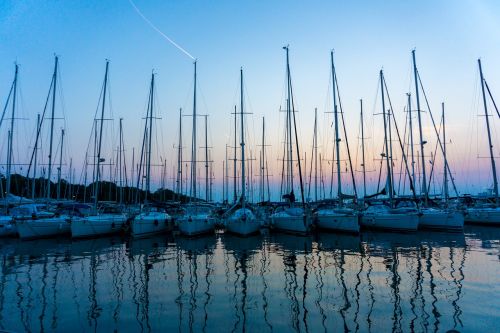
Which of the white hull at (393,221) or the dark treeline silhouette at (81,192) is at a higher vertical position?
the dark treeline silhouette at (81,192)

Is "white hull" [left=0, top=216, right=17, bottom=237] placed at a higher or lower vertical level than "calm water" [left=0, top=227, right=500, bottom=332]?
higher

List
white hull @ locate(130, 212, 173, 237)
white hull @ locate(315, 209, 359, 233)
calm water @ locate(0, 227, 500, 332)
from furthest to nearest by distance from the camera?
white hull @ locate(315, 209, 359, 233), white hull @ locate(130, 212, 173, 237), calm water @ locate(0, 227, 500, 332)

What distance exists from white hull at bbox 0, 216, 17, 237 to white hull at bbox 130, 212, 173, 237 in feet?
32.5

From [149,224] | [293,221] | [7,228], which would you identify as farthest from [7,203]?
[293,221]

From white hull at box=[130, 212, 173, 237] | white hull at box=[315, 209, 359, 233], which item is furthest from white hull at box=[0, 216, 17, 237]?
white hull at box=[315, 209, 359, 233]

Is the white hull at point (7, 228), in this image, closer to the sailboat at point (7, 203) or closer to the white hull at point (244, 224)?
the sailboat at point (7, 203)

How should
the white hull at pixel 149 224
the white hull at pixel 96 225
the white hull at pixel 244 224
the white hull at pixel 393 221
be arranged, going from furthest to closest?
the white hull at pixel 393 221
the white hull at pixel 244 224
the white hull at pixel 149 224
the white hull at pixel 96 225

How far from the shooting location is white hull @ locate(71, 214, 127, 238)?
29812 millimetres

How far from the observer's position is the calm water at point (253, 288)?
9.96 meters

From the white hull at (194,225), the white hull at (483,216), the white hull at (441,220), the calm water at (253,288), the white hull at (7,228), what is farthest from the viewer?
the white hull at (483,216)

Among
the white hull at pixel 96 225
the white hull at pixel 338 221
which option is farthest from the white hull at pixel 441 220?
the white hull at pixel 96 225

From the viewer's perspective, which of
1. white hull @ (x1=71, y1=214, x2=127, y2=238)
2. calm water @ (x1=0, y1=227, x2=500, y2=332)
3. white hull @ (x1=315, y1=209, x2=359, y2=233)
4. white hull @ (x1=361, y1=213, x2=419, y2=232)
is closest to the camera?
calm water @ (x1=0, y1=227, x2=500, y2=332)

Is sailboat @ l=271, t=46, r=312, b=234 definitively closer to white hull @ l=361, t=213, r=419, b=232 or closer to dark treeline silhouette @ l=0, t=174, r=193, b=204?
white hull @ l=361, t=213, r=419, b=232

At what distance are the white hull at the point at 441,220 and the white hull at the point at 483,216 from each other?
323 inches
